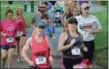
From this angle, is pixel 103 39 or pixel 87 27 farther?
pixel 103 39

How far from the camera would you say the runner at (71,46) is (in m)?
7.48

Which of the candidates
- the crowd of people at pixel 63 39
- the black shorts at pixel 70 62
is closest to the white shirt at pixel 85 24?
the crowd of people at pixel 63 39

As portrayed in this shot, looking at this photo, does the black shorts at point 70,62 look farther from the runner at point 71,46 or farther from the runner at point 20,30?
the runner at point 20,30

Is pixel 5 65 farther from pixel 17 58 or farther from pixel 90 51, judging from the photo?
pixel 90 51

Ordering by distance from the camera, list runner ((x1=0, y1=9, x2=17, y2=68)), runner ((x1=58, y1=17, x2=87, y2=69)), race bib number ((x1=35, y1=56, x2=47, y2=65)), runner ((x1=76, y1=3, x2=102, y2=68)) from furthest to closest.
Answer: runner ((x1=0, y1=9, x2=17, y2=68))
runner ((x1=76, y1=3, x2=102, y2=68))
runner ((x1=58, y1=17, x2=87, y2=69))
race bib number ((x1=35, y1=56, x2=47, y2=65))

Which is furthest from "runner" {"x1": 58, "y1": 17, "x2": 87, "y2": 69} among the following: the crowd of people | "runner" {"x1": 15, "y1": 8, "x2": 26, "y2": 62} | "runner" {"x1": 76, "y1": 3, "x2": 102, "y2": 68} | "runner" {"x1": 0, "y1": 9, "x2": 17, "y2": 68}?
"runner" {"x1": 15, "y1": 8, "x2": 26, "y2": 62}

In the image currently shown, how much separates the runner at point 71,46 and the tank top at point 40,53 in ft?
0.90

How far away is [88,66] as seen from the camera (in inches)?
329

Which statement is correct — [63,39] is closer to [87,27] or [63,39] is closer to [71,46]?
[71,46]

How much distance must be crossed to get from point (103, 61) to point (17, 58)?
2.39 meters

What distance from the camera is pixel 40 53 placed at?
743 centimetres

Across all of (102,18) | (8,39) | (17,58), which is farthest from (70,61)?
(102,18)

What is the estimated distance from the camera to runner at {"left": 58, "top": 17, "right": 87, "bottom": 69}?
7.48 meters

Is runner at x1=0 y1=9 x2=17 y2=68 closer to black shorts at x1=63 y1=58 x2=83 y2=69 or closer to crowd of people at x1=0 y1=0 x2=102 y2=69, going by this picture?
crowd of people at x1=0 y1=0 x2=102 y2=69
